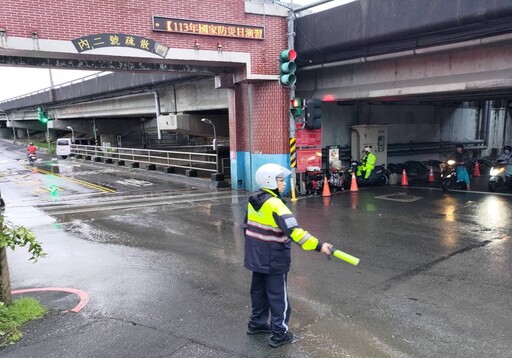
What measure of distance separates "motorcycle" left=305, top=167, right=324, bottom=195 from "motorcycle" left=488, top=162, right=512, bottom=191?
5938mm

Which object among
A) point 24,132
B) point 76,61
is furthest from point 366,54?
point 24,132

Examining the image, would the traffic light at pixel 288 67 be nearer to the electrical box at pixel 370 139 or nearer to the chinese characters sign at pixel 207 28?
the chinese characters sign at pixel 207 28

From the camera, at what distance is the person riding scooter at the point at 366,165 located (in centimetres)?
1527

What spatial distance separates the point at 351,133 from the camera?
55.4ft

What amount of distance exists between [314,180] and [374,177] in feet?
10.3

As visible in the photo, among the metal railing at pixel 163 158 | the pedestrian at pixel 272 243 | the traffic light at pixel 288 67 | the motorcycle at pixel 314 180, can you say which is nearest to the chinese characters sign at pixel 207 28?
the traffic light at pixel 288 67

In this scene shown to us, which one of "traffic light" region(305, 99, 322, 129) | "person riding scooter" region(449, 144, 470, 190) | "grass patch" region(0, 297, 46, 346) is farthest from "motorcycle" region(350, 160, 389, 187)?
"grass patch" region(0, 297, 46, 346)

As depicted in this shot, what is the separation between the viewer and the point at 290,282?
583 cm

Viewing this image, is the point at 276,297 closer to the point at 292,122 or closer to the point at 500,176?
the point at 292,122

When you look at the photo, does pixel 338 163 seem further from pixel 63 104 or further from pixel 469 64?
pixel 63 104

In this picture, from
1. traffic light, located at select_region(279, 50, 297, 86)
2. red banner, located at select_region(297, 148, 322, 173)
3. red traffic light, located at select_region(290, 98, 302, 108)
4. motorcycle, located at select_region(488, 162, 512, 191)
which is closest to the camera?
traffic light, located at select_region(279, 50, 297, 86)

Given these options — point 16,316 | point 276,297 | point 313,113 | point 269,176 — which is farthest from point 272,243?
point 313,113

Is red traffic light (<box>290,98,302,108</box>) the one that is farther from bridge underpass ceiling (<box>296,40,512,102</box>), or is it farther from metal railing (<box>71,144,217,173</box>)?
metal railing (<box>71,144,217,173</box>)

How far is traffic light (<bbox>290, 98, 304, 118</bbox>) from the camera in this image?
1298cm
